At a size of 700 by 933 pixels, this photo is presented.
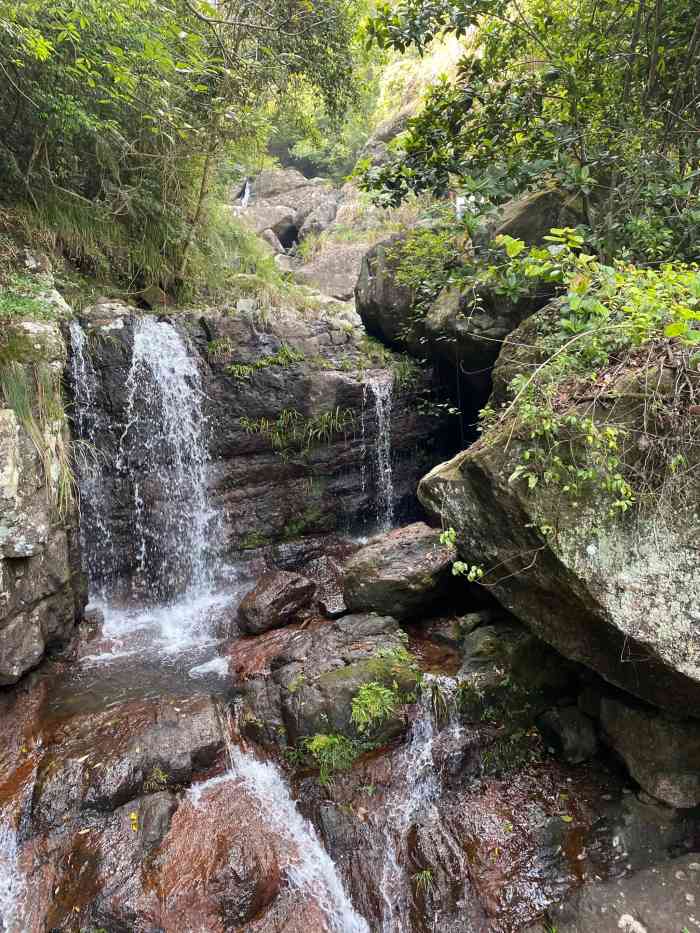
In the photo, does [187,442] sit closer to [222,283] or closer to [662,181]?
[222,283]

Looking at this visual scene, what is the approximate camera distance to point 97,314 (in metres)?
7.47

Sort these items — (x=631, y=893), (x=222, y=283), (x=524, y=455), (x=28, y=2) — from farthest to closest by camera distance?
(x=222, y=283) < (x=28, y=2) < (x=631, y=893) < (x=524, y=455)

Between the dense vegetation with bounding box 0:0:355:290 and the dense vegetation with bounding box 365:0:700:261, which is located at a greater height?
the dense vegetation with bounding box 0:0:355:290

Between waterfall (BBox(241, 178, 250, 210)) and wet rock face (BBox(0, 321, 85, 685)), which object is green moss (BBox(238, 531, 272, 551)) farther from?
waterfall (BBox(241, 178, 250, 210))

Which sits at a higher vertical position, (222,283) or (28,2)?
(28,2)

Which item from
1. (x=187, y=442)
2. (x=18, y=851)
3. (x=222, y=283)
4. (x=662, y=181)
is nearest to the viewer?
(x=18, y=851)

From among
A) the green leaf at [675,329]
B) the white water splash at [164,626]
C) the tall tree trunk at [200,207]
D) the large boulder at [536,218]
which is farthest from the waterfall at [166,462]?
the green leaf at [675,329]

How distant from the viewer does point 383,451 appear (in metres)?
9.16

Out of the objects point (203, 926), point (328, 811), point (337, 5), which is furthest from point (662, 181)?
point (203, 926)

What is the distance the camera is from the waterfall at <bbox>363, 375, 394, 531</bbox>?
353 inches

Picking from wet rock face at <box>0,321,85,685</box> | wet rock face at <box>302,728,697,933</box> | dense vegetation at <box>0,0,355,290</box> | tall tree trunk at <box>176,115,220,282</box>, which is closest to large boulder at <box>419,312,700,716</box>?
wet rock face at <box>302,728,697,933</box>

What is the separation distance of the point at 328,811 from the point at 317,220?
17.6 meters

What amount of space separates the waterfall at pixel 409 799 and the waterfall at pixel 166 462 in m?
4.35

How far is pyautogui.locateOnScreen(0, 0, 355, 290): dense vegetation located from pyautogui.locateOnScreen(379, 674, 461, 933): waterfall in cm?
696
